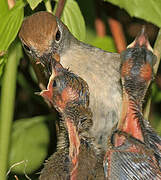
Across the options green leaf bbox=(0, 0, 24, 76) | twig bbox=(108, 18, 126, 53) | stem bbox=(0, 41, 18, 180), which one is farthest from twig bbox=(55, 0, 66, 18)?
twig bbox=(108, 18, 126, 53)

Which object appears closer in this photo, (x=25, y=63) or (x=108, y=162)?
(x=108, y=162)

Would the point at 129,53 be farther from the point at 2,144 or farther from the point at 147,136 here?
the point at 2,144

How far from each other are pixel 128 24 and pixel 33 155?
0.99 metres

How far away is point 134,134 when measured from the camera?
1.61m

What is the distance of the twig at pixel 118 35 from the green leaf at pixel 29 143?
0.54 meters

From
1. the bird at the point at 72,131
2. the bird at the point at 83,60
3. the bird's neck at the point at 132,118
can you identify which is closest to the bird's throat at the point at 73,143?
the bird at the point at 72,131

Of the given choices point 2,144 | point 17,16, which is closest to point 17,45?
point 17,16

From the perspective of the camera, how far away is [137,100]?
5.35ft

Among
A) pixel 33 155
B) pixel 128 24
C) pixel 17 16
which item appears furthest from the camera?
pixel 128 24

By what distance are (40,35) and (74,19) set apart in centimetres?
22

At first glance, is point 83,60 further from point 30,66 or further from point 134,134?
point 134,134

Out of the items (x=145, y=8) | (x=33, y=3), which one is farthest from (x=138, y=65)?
(x=145, y=8)

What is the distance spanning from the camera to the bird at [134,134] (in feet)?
5.05

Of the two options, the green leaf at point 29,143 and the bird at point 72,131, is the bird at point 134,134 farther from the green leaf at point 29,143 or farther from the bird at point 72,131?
the green leaf at point 29,143
